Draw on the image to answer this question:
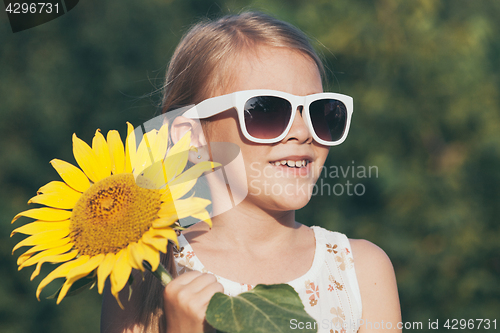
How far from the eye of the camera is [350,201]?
393 centimetres

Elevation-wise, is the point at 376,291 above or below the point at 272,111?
below

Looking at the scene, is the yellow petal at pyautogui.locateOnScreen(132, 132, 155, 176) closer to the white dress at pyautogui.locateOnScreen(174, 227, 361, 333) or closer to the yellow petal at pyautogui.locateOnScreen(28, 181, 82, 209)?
the yellow petal at pyautogui.locateOnScreen(28, 181, 82, 209)

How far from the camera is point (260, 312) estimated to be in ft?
2.70

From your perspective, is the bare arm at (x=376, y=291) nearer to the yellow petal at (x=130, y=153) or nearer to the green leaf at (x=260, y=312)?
the green leaf at (x=260, y=312)

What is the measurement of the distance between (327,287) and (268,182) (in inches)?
17.4

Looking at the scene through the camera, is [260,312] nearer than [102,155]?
Yes

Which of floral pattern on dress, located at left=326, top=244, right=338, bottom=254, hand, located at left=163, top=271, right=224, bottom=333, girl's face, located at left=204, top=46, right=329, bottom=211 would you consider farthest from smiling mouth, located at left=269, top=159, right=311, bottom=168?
hand, located at left=163, top=271, right=224, bottom=333

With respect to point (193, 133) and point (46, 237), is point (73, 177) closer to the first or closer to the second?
point (46, 237)

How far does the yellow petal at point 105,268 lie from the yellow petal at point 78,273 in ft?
0.05

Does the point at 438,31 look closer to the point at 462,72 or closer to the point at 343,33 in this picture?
the point at 462,72

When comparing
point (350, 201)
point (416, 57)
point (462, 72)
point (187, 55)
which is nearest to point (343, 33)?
point (416, 57)

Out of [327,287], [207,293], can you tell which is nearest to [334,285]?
[327,287]

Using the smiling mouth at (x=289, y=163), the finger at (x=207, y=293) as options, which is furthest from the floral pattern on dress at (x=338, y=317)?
the finger at (x=207, y=293)

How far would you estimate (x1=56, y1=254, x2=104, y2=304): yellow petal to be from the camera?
0.83m
